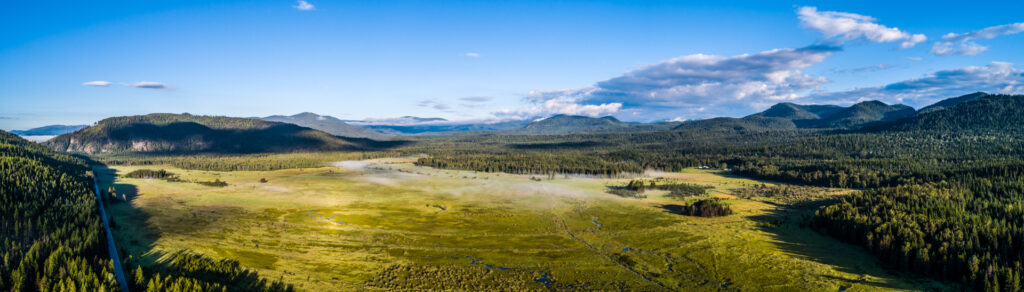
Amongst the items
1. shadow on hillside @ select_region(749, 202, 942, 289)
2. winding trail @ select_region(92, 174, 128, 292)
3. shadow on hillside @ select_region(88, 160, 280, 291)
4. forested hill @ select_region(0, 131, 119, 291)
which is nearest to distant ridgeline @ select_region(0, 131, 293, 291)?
forested hill @ select_region(0, 131, 119, 291)

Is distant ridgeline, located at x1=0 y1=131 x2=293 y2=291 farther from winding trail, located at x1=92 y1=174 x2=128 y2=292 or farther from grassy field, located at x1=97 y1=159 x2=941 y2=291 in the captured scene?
grassy field, located at x1=97 y1=159 x2=941 y2=291

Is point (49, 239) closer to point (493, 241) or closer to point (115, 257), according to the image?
point (115, 257)

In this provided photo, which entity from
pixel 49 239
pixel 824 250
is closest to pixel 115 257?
pixel 49 239

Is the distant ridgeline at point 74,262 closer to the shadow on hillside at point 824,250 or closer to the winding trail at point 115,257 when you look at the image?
the winding trail at point 115,257

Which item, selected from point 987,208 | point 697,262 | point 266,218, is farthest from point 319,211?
point 987,208

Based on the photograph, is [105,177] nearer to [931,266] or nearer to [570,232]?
[570,232]

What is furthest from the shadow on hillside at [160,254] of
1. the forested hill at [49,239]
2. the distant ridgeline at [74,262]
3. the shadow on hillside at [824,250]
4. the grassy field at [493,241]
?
the shadow on hillside at [824,250]
